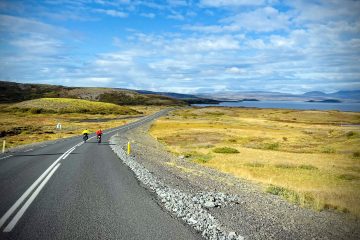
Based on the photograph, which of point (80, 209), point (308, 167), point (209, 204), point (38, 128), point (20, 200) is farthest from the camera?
point (38, 128)

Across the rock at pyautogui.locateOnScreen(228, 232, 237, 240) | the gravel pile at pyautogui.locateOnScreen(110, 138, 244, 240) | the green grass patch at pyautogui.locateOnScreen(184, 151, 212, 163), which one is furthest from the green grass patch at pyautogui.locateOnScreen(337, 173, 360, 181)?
the rock at pyautogui.locateOnScreen(228, 232, 237, 240)

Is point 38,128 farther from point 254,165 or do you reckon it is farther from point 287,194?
point 287,194

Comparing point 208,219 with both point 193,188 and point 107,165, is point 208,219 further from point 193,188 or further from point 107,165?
point 107,165

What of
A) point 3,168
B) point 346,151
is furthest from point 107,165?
point 346,151

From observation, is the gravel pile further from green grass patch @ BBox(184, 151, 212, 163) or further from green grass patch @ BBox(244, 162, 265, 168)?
green grass patch @ BBox(244, 162, 265, 168)

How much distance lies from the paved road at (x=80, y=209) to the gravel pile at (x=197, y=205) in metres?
0.40

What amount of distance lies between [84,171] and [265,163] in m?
16.4

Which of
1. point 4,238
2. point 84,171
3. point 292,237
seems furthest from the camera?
point 84,171

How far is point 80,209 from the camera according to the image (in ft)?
30.7

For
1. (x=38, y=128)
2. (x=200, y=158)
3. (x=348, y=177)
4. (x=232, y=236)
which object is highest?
(x=232, y=236)

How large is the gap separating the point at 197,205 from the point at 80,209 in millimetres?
3557

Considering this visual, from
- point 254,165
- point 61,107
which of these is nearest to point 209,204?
point 254,165

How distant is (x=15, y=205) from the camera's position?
948cm

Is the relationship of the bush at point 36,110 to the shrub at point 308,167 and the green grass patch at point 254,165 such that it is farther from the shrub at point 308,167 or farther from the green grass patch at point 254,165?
the shrub at point 308,167
